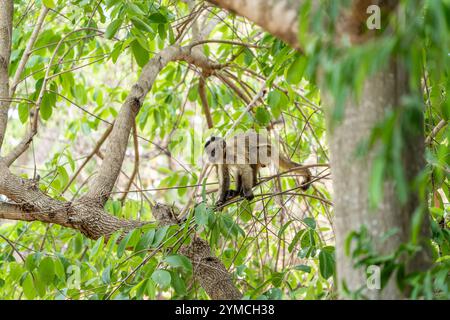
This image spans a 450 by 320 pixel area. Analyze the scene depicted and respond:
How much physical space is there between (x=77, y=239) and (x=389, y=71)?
3.19 metres

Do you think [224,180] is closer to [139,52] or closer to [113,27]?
[139,52]

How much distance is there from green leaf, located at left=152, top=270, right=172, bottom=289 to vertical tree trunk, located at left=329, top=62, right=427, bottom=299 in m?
0.87

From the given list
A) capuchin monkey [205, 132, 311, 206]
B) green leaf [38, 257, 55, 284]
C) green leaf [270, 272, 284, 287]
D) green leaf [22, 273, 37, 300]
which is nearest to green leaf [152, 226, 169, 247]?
green leaf [270, 272, 284, 287]

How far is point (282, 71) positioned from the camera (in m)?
3.25

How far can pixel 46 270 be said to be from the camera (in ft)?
9.84

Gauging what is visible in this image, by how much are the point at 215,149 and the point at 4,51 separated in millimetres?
1446

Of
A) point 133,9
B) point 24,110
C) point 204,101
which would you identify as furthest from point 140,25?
point 204,101

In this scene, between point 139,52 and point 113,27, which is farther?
point 139,52

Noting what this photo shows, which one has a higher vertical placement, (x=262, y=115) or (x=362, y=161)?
(x=262, y=115)

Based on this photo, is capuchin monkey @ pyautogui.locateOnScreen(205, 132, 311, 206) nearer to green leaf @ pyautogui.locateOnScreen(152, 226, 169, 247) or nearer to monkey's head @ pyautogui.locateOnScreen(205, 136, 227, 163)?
monkey's head @ pyautogui.locateOnScreen(205, 136, 227, 163)

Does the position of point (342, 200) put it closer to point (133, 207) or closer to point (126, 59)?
point (133, 207)

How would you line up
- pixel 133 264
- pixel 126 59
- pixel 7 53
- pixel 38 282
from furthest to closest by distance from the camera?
pixel 126 59
pixel 7 53
pixel 38 282
pixel 133 264

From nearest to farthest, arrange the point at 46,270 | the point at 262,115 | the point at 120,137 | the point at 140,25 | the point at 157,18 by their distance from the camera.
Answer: the point at 46,270 → the point at 140,25 → the point at 157,18 → the point at 120,137 → the point at 262,115
